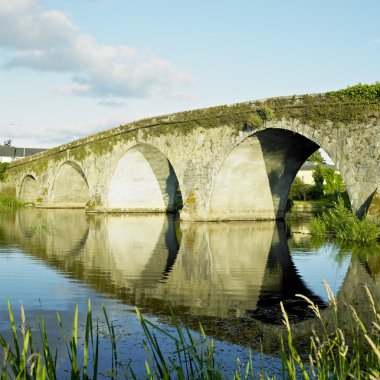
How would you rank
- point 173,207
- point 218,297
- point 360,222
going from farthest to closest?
1. point 173,207
2. point 360,222
3. point 218,297

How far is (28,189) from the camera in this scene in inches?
2452

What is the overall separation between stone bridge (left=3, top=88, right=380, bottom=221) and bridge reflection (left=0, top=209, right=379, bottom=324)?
4.20 meters

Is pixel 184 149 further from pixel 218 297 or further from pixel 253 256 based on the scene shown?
pixel 218 297

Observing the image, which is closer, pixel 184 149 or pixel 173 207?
pixel 184 149

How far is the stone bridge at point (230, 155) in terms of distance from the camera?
846 inches

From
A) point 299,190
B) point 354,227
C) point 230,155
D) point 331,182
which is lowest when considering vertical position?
point 354,227

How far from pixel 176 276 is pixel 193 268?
1434 millimetres

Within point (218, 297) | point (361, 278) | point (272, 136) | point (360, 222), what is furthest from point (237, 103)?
point (218, 297)

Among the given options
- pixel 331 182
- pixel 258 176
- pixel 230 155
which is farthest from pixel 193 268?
pixel 331 182

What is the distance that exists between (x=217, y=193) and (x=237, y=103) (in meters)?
5.30

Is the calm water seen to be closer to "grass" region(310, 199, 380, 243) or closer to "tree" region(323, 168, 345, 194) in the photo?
"grass" region(310, 199, 380, 243)

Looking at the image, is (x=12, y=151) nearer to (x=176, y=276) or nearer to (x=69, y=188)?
(x=69, y=188)

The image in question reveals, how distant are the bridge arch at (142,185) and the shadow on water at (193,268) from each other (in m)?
14.8

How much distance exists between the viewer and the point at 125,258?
1603 cm
